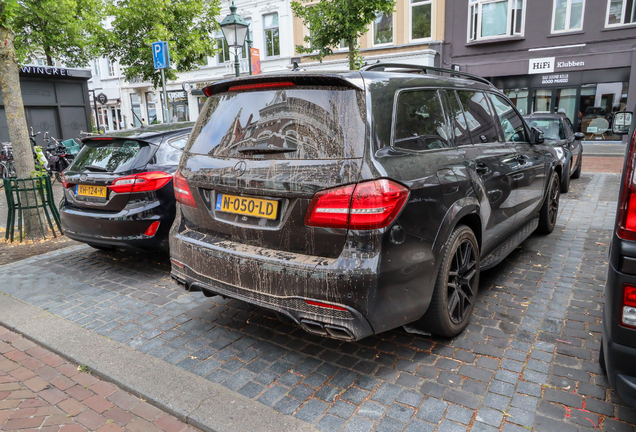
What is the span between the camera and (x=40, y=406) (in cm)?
277

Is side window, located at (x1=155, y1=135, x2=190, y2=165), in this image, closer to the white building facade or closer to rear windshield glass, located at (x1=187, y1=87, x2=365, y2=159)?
rear windshield glass, located at (x1=187, y1=87, x2=365, y2=159)

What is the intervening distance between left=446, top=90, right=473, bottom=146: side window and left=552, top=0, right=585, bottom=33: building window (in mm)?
19730

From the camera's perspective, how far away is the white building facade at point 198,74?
26.7 meters

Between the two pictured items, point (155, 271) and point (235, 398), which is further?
point (155, 271)

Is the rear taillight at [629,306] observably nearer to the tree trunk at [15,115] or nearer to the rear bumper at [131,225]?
the rear bumper at [131,225]

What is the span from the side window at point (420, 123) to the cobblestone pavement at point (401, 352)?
1.44m

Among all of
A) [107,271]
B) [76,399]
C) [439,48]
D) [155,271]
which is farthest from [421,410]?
[439,48]

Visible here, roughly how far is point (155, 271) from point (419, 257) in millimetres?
3375

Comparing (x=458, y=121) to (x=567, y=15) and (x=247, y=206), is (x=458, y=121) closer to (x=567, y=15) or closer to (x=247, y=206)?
(x=247, y=206)

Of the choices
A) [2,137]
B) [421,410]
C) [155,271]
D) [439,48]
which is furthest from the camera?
[439,48]

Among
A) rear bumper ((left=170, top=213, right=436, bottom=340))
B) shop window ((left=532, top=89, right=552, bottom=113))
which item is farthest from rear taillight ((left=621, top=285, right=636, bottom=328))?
shop window ((left=532, top=89, right=552, bottom=113))

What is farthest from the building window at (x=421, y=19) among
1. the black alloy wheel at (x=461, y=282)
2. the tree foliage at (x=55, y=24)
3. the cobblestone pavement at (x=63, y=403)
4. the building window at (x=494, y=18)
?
the cobblestone pavement at (x=63, y=403)

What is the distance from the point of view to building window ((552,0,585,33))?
19.1 meters

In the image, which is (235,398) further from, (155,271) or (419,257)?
(155,271)
